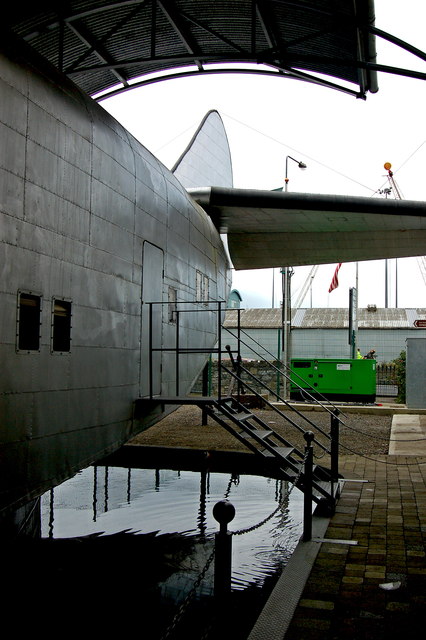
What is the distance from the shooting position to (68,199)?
213 inches

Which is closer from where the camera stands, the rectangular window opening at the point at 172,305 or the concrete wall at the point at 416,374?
the rectangular window opening at the point at 172,305

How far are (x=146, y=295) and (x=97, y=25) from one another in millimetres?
4513

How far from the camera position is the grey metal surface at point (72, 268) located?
457cm

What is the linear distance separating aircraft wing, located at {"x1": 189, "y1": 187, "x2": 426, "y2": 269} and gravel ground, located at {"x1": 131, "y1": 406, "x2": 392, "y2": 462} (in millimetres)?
3415

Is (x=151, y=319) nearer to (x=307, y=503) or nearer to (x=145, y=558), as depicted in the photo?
(x=307, y=503)

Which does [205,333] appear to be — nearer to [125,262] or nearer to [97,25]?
[125,262]

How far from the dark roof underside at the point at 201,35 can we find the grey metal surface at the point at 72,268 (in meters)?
2.00

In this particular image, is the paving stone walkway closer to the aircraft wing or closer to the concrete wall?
the aircraft wing

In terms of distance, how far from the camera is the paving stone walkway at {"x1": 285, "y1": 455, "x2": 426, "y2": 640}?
4.46m

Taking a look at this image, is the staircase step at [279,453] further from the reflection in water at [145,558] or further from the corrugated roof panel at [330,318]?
the corrugated roof panel at [330,318]

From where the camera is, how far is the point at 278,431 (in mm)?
16000

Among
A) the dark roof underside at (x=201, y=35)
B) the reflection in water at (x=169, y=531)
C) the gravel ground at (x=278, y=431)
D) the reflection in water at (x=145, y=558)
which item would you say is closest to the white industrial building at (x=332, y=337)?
the gravel ground at (x=278, y=431)

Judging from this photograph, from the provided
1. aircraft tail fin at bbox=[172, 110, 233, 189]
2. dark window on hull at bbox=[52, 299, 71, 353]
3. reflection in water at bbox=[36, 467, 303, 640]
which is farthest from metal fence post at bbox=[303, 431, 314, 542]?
aircraft tail fin at bbox=[172, 110, 233, 189]

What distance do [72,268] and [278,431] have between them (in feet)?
→ 37.5
